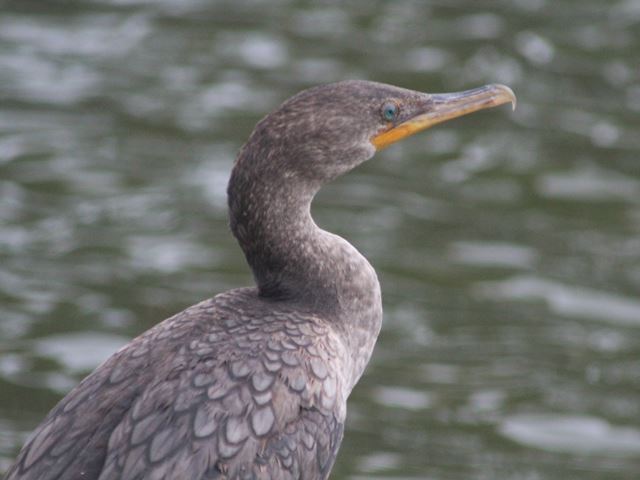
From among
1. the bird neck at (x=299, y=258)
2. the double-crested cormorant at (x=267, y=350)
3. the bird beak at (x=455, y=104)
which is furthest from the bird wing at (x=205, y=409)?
the bird beak at (x=455, y=104)

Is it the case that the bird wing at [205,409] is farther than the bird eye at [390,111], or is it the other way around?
the bird eye at [390,111]

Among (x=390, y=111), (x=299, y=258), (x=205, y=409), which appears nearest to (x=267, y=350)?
(x=205, y=409)

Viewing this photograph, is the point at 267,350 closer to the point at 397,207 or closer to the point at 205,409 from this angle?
the point at 205,409

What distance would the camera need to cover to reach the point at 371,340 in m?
5.95

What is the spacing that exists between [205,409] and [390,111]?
59.6 inches

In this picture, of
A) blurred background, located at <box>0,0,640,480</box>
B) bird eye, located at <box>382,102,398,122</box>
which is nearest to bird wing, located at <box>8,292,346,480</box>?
bird eye, located at <box>382,102,398,122</box>

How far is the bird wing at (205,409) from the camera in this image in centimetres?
498

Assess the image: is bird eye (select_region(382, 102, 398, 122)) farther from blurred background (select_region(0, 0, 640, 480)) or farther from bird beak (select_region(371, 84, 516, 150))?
blurred background (select_region(0, 0, 640, 480))

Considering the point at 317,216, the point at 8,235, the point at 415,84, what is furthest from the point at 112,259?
the point at 415,84

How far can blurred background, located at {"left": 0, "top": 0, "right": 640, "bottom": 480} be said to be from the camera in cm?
895

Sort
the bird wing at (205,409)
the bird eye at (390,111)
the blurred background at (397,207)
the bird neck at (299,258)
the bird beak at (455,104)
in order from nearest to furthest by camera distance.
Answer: the bird wing at (205,409) < the bird neck at (299,258) < the bird eye at (390,111) < the bird beak at (455,104) < the blurred background at (397,207)

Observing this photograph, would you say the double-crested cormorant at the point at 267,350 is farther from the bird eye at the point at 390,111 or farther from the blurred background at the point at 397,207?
the blurred background at the point at 397,207

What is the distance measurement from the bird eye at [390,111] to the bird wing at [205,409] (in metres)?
0.92

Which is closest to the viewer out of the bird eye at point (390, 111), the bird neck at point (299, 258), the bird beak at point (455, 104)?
the bird neck at point (299, 258)
